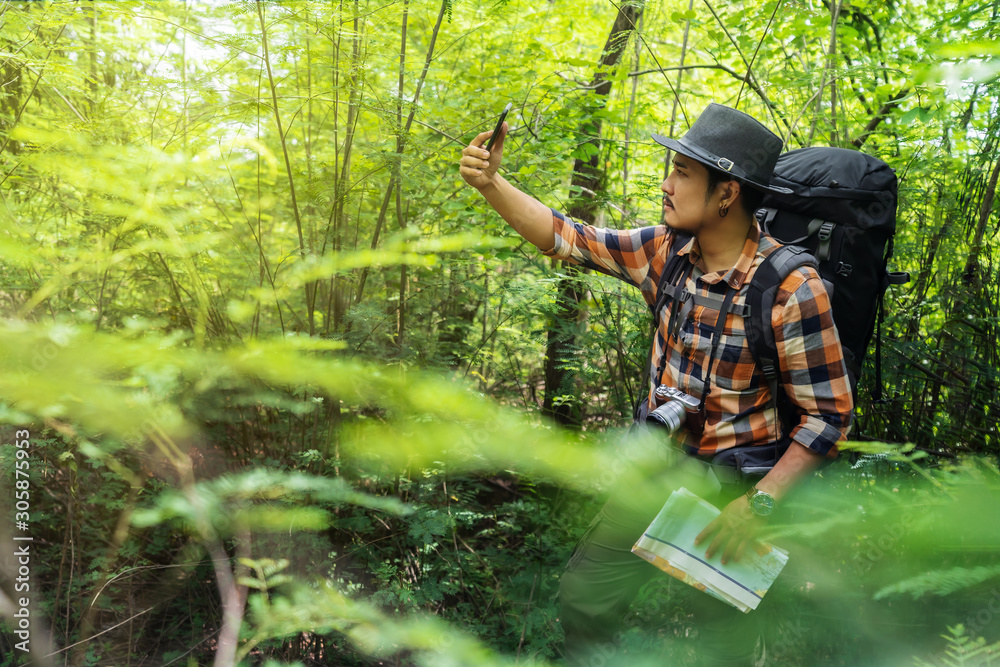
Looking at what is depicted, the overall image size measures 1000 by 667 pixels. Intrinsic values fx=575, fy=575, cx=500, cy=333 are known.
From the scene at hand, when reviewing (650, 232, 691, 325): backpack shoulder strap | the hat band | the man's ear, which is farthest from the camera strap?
the hat band

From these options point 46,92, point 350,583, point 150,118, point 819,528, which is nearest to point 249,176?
point 150,118

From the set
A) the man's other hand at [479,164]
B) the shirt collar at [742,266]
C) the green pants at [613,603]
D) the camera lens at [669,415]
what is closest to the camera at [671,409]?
the camera lens at [669,415]

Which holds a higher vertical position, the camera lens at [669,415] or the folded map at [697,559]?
the camera lens at [669,415]

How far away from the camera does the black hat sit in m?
2.13

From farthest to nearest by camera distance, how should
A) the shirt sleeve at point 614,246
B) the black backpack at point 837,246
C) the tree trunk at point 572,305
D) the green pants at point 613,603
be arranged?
the tree trunk at point 572,305
the shirt sleeve at point 614,246
the green pants at point 613,603
the black backpack at point 837,246

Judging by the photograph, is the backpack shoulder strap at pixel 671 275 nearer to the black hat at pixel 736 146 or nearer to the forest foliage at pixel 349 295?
the black hat at pixel 736 146

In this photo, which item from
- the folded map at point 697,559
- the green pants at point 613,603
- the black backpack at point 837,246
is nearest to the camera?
the folded map at point 697,559

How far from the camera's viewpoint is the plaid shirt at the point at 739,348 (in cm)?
202

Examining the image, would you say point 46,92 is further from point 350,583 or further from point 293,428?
point 350,583

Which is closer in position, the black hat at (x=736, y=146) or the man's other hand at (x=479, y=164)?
the black hat at (x=736, y=146)

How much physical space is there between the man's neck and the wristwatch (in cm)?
83

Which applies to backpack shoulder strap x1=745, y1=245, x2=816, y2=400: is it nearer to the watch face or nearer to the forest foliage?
the watch face

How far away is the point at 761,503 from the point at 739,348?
Result: 548 millimetres

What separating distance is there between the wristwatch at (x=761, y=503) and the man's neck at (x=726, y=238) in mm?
834
